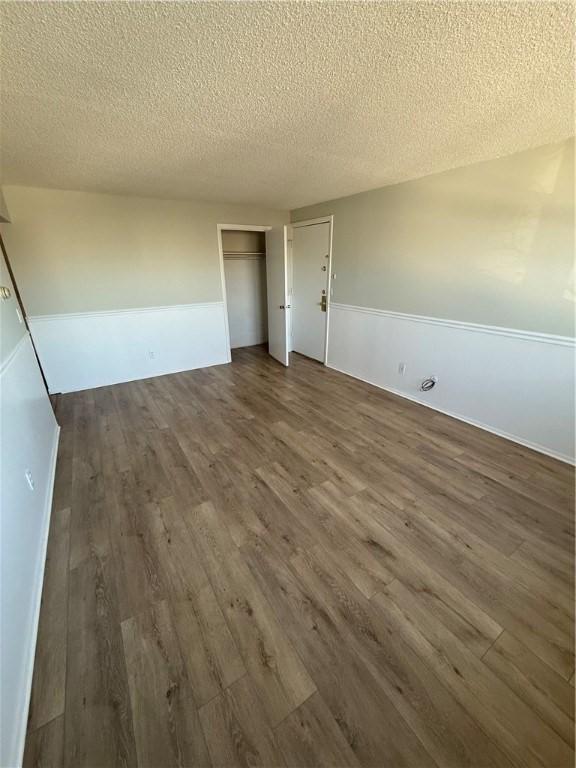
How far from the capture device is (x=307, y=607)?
1.35 meters

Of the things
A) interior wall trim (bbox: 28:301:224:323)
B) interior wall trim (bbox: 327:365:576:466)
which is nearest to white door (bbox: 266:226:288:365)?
interior wall trim (bbox: 28:301:224:323)

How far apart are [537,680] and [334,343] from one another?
11.8 feet

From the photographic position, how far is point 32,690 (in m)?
1.09

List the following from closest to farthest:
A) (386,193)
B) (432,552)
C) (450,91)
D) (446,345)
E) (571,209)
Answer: (450,91)
(432,552)
(571,209)
(446,345)
(386,193)

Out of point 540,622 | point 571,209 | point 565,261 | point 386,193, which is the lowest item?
point 540,622

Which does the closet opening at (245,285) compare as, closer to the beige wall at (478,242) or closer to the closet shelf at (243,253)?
the closet shelf at (243,253)

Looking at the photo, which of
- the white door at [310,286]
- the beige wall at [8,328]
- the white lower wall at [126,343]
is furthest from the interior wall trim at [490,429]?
the beige wall at [8,328]

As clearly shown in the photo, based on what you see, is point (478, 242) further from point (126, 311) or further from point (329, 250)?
point (126, 311)

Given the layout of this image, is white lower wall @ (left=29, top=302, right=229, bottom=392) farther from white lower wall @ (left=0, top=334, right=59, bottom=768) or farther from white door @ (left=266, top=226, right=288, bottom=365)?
white lower wall @ (left=0, top=334, right=59, bottom=768)

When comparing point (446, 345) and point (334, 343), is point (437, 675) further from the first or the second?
point (334, 343)

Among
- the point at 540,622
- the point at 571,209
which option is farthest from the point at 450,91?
the point at 540,622

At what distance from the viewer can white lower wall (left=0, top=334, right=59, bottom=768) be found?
98cm

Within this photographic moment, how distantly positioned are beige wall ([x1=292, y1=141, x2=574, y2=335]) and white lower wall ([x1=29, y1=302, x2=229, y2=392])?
236 cm

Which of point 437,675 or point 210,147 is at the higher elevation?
A: point 210,147
